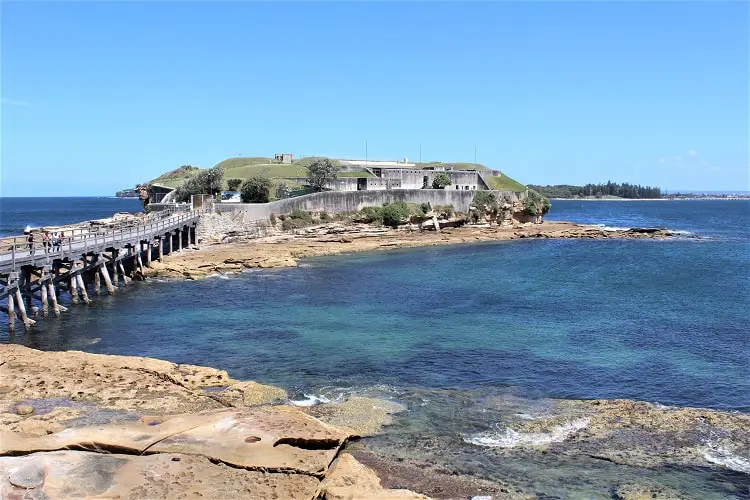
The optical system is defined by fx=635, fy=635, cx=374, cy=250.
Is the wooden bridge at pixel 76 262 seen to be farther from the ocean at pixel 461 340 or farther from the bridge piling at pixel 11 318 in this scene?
the ocean at pixel 461 340

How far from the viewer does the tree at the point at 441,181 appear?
76.6 meters

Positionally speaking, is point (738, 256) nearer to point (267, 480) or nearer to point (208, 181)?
point (208, 181)

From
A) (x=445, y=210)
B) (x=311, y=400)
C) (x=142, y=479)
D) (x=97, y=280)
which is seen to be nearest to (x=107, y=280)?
(x=97, y=280)

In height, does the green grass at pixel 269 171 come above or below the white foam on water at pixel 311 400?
above

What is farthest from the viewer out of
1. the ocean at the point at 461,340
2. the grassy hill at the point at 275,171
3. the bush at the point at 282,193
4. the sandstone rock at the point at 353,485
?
the grassy hill at the point at 275,171

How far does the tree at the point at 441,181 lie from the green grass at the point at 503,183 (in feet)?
39.4

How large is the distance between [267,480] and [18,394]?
385 inches

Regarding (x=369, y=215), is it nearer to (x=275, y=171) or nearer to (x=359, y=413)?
(x=275, y=171)

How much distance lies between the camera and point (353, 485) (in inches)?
456

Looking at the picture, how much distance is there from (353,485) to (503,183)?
273 feet

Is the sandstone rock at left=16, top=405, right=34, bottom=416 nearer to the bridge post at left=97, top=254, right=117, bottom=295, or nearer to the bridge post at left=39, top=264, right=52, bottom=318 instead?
the bridge post at left=39, top=264, right=52, bottom=318

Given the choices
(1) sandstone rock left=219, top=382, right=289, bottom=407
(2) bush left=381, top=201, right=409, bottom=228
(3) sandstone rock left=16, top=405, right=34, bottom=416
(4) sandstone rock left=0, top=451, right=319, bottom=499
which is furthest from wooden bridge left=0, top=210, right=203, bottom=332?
(2) bush left=381, top=201, right=409, bottom=228

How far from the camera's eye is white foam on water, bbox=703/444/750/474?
44.4 feet

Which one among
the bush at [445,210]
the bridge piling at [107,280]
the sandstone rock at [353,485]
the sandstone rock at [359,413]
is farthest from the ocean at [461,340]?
the bush at [445,210]
